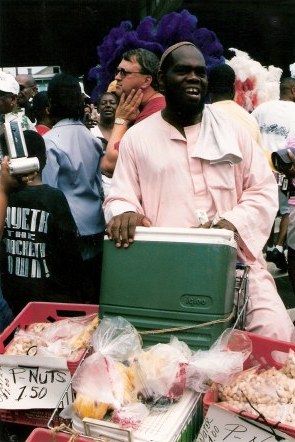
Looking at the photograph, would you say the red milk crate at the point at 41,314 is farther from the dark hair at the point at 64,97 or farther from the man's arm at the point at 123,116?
the dark hair at the point at 64,97

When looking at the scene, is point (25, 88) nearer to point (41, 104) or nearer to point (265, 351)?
point (41, 104)

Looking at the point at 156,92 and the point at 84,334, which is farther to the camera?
the point at 156,92

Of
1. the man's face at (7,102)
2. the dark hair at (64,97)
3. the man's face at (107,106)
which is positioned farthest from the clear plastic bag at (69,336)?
the man's face at (107,106)

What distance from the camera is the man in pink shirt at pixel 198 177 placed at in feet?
7.49

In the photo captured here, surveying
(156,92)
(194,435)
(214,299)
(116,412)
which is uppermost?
(156,92)

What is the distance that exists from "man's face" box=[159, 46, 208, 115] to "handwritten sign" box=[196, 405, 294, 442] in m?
1.23

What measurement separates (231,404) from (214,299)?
0.34 meters

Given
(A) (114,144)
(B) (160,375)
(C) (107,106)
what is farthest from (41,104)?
(B) (160,375)

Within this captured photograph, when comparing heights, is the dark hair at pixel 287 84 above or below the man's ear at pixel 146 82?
above

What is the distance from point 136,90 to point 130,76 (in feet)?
0.27

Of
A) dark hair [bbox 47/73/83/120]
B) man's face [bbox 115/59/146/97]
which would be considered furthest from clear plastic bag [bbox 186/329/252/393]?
dark hair [bbox 47/73/83/120]

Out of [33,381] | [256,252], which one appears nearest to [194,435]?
[33,381]

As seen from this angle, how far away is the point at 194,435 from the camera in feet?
5.97

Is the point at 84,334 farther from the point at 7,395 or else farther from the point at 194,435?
the point at 194,435
